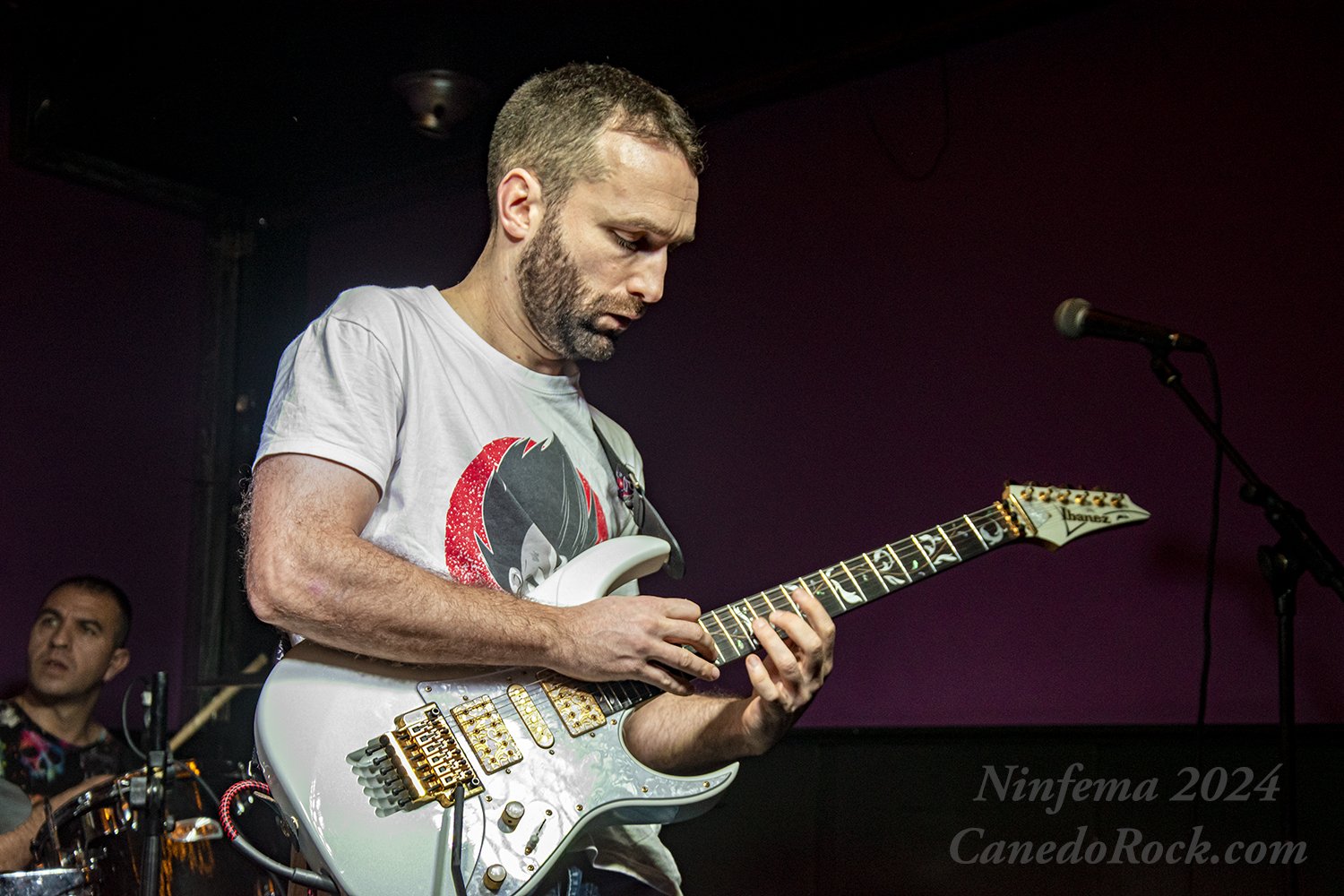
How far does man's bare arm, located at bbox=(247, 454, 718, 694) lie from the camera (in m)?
1.68

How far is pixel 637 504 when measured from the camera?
229 centimetres

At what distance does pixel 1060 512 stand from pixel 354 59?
3152mm

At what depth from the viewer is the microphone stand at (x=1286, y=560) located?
2.40 m

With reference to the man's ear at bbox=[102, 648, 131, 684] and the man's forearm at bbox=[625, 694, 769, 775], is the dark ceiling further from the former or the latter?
the man's forearm at bbox=[625, 694, 769, 775]

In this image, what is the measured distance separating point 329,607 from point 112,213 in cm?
404

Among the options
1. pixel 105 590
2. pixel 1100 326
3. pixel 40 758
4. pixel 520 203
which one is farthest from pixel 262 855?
pixel 105 590

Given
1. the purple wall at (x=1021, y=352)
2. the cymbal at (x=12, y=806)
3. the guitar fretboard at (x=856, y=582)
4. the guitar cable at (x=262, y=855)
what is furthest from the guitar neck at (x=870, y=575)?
the cymbal at (x=12, y=806)

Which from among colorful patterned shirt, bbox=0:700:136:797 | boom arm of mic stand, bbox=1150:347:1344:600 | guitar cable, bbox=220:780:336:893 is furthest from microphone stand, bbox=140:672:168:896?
boom arm of mic stand, bbox=1150:347:1344:600

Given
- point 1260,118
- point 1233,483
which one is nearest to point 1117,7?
point 1260,118

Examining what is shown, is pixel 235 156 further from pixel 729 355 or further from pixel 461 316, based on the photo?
pixel 461 316

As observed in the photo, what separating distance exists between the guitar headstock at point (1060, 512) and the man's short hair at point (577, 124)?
0.85 meters

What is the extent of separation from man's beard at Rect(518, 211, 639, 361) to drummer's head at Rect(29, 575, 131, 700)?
3065 mm

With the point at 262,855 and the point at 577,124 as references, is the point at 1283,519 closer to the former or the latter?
the point at 577,124

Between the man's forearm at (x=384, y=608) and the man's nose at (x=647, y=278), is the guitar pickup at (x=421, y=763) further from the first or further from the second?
the man's nose at (x=647, y=278)
